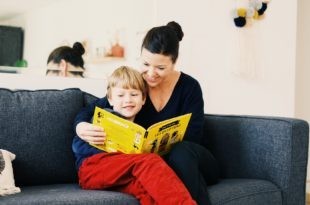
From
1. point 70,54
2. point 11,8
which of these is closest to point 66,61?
point 70,54

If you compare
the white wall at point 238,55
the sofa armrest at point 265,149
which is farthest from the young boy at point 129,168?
the white wall at point 238,55

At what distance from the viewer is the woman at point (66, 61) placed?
6.29 ft

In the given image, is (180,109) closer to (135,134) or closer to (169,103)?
(169,103)

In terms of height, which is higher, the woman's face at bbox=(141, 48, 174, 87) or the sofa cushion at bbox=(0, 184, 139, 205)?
the woman's face at bbox=(141, 48, 174, 87)

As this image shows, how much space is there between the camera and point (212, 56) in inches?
100

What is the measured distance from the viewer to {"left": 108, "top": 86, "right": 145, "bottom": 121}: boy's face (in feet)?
4.95

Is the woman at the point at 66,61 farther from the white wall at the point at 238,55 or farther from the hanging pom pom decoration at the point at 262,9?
the hanging pom pom decoration at the point at 262,9

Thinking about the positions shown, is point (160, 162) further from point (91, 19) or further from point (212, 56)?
point (212, 56)

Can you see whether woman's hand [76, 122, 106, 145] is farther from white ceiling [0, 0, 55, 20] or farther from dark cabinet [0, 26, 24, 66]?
white ceiling [0, 0, 55, 20]

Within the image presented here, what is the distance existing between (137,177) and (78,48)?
94 centimetres

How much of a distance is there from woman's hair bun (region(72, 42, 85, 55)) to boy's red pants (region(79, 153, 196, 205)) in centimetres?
75

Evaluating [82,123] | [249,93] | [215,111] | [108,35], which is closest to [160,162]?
[82,123]

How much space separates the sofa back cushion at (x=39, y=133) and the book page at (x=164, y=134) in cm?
38

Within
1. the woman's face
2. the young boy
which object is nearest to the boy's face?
the young boy
